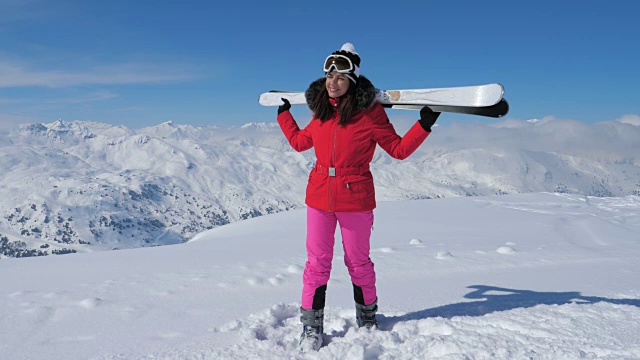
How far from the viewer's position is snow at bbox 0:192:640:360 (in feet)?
11.4

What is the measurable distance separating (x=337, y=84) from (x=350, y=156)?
697 mm

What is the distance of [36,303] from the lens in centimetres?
480

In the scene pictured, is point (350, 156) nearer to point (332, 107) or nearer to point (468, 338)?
point (332, 107)

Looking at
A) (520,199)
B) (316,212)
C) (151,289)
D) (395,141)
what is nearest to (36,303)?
(151,289)

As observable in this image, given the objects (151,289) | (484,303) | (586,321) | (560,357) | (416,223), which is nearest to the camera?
(560,357)

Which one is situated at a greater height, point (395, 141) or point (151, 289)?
point (395, 141)

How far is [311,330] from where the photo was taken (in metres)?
3.84

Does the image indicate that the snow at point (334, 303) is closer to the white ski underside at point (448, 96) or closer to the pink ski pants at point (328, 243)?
the pink ski pants at point (328, 243)

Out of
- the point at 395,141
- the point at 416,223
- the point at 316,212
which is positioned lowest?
the point at 416,223

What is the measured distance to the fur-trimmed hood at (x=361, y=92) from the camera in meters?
3.95

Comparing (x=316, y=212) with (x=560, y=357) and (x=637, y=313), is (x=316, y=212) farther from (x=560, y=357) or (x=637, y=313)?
(x=637, y=313)

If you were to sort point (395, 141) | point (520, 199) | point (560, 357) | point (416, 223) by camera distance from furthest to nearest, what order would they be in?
1. point (520, 199)
2. point (416, 223)
3. point (395, 141)
4. point (560, 357)

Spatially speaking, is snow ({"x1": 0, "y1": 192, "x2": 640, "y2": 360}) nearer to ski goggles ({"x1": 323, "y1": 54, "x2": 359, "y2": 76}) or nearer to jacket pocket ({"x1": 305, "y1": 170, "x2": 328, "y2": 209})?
jacket pocket ({"x1": 305, "y1": 170, "x2": 328, "y2": 209})

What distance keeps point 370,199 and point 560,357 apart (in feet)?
6.32
